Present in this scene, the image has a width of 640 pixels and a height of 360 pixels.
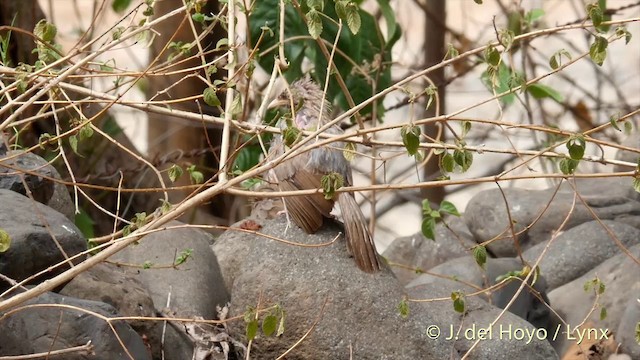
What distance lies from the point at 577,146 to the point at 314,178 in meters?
2.18

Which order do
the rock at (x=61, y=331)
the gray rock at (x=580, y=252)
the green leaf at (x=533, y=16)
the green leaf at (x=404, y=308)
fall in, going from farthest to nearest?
the green leaf at (x=533, y=16) → the gray rock at (x=580, y=252) → the green leaf at (x=404, y=308) → the rock at (x=61, y=331)

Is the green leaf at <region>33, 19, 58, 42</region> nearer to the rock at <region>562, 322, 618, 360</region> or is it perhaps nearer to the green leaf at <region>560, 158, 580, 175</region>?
the green leaf at <region>560, 158, 580, 175</region>

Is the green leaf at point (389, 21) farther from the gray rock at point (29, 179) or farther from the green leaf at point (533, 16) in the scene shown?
the gray rock at point (29, 179)

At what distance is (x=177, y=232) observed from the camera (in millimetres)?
5266

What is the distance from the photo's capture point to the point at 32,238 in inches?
161

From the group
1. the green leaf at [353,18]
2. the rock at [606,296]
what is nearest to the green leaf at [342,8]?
the green leaf at [353,18]

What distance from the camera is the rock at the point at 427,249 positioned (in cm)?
640

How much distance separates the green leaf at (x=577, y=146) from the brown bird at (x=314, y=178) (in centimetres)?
103

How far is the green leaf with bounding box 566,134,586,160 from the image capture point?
328 cm

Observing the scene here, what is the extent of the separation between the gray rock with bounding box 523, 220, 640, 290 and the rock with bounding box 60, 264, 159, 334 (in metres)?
2.37

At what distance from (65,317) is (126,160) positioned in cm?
376

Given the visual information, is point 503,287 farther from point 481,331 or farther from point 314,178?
point 314,178

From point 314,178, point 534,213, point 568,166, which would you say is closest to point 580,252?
point 534,213

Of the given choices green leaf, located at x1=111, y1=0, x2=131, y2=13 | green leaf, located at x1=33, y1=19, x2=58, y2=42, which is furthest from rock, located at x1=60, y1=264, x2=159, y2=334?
green leaf, located at x1=111, y1=0, x2=131, y2=13
